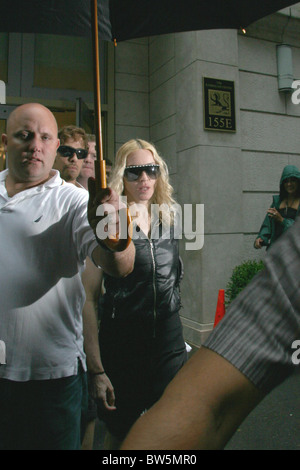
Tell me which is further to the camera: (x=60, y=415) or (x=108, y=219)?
(x=60, y=415)

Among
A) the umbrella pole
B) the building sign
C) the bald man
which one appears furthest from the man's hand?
the building sign

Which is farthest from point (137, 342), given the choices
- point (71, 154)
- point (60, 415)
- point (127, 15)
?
point (127, 15)

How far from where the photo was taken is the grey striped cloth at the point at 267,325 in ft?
2.03

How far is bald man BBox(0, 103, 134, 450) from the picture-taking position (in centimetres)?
142

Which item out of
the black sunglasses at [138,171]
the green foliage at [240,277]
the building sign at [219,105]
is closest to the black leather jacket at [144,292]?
the black sunglasses at [138,171]

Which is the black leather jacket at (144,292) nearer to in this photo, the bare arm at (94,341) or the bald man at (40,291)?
the bare arm at (94,341)

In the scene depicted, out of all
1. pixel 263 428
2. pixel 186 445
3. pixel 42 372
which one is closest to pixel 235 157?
pixel 263 428

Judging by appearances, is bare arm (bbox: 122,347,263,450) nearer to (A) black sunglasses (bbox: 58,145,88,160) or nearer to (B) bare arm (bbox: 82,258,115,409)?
(B) bare arm (bbox: 82,258,115,409)

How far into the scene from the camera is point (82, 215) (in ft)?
5.10

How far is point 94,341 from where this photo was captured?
215 cm

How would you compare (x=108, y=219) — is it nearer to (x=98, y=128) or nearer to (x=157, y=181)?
(x=98, y=128)

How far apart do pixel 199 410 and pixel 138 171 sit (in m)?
2.05

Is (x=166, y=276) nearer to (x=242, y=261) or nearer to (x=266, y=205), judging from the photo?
(x=242, y=261)

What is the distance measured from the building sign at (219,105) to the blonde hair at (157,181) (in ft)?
11.6
